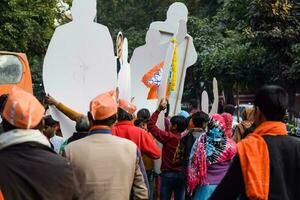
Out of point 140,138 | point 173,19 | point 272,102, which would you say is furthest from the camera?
point 173,19

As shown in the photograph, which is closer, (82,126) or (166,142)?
(82,126)

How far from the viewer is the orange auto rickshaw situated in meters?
10.4

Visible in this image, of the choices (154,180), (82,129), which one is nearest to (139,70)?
(154,180)

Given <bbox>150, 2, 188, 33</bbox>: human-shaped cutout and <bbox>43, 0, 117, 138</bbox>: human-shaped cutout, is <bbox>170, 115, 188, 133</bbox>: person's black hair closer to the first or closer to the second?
<bbox>43, 0, 117, 138</bbox>: human-shaped cutout

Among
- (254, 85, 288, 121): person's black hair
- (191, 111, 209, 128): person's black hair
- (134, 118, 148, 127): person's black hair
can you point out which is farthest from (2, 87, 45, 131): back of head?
(134, 118, 148, 127): person's black hair

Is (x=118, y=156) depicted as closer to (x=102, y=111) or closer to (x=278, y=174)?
(x=102, y=111)

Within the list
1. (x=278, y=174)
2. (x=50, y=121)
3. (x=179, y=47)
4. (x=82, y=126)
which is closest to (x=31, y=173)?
(x=278, y=174)

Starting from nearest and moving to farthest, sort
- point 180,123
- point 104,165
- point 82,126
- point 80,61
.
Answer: point 104,165
point 82,126
point 80,61
point 180,123

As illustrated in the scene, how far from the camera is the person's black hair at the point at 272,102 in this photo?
Result: 12.5 feet

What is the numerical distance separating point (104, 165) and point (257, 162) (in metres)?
1.14

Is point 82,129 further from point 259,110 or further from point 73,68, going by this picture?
point 259,110

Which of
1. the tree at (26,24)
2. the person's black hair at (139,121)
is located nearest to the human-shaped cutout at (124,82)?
the person's black hair at (139,121)

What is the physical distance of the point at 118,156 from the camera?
4.40 metres

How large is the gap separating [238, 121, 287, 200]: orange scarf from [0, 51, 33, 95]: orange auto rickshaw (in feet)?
23.4
